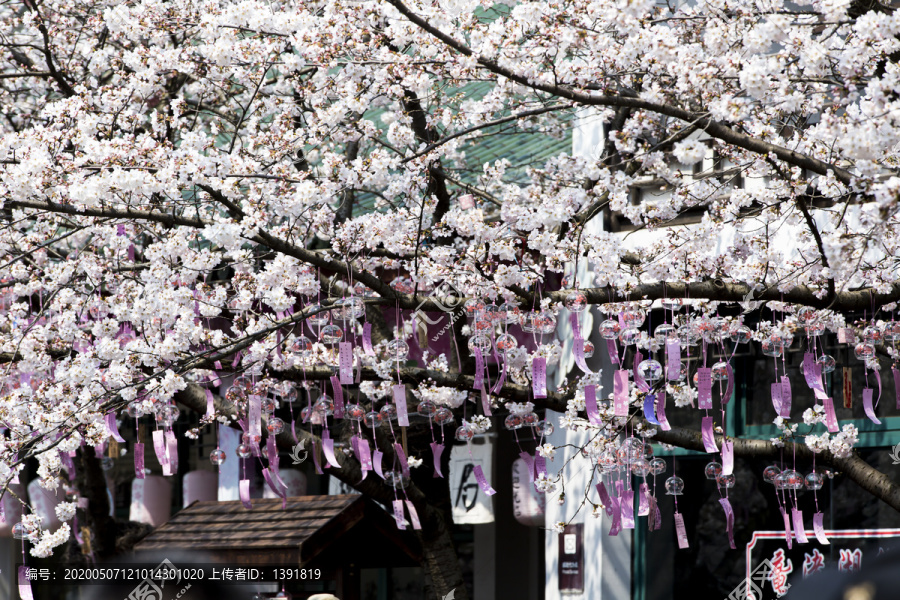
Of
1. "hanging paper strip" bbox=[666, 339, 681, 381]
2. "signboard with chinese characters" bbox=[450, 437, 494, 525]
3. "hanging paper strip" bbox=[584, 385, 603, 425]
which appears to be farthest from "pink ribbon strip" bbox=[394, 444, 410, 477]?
"signboard with chinese characters" bbox=[450, 437, 494, 525]

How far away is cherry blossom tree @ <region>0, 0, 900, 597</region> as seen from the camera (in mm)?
5992

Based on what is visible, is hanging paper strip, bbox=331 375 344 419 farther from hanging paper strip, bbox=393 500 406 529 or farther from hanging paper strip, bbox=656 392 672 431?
hanging paper strip, bbox=656 392 672 431

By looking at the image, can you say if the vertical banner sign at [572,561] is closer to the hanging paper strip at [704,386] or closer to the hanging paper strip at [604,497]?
the hanging paper strip at [604,497]

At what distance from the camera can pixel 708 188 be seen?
7.50 m

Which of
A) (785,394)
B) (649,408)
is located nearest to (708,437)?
(649,408)

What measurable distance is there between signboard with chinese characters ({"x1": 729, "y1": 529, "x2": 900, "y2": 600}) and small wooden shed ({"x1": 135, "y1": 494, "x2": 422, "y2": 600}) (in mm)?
3205

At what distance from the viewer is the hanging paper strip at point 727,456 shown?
7461 mm

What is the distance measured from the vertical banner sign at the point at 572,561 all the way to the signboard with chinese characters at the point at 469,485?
1101 millimetres

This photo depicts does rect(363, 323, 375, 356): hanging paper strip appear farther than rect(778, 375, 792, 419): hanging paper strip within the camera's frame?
Yes

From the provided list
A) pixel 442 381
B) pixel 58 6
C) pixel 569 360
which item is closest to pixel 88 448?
pixel 58 6

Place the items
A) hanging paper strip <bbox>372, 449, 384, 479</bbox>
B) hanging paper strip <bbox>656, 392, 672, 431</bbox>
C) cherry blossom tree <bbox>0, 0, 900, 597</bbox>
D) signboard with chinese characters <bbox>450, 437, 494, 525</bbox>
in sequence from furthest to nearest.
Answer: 1. signboard with chinese characters <bbox>450, 437, 494, 525</bbox>
2. hanging paper strip <bbox>372, 449, 384, 479</bbox>
3. hanging paper strip <bbox>656, 392, 672, 431</bbox>
4. cherry blossom tree <bbox>0, 0, 900, 597</bbox>

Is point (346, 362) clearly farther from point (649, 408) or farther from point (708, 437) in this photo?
point (708, 437)

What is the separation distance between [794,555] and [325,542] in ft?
14.3

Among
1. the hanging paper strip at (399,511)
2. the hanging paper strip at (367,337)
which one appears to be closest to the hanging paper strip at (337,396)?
the hanging paper strip at (367,337)
